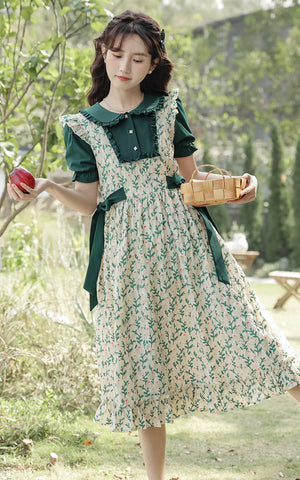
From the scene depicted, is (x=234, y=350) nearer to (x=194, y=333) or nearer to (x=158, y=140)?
(x=194, y=333)

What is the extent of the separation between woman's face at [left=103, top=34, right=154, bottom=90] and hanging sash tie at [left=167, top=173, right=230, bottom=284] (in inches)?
14.7

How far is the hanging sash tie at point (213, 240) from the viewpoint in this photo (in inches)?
83.4

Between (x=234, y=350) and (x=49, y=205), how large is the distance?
310 inches

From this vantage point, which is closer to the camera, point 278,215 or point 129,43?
point 129,43

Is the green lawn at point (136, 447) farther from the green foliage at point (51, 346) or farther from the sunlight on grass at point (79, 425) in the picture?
the green foliage at point (51, 346)

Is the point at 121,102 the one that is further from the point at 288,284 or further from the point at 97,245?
the point at 288,284

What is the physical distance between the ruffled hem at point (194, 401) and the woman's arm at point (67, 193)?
0.70 m

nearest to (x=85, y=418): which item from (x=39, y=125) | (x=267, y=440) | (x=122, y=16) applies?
(x=267, y=440)

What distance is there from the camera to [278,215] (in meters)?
12.7

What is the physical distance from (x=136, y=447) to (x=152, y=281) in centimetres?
132

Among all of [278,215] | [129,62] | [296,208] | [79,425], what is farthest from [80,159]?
[278,215]

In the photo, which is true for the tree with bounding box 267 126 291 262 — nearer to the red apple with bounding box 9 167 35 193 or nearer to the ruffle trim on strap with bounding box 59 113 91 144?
the ruffle trim on strap with bounding box 59 113 91 144

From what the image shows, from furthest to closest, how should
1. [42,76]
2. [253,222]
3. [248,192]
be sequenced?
[253,222] → [42,76] → [248,192]

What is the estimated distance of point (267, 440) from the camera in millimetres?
3129
